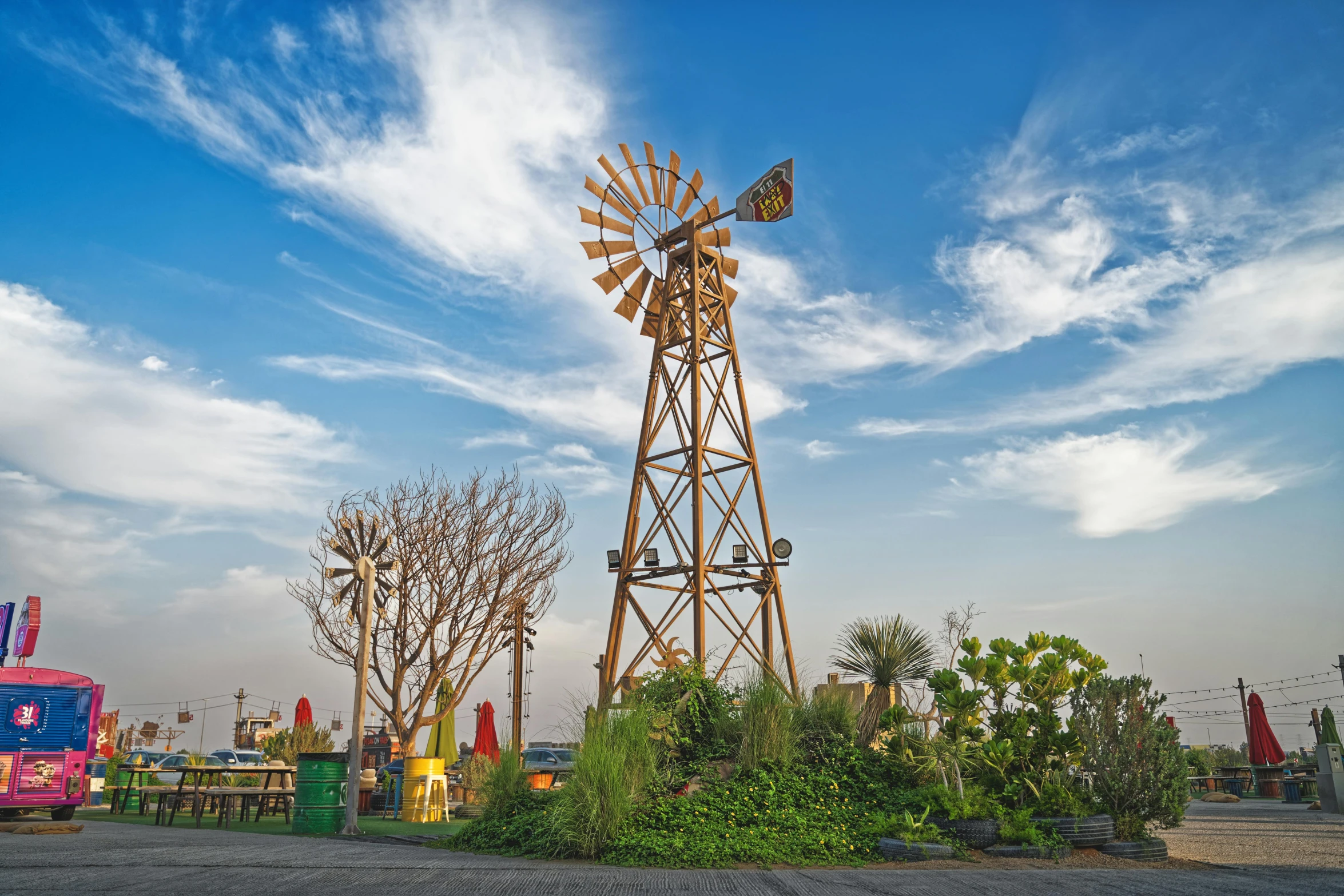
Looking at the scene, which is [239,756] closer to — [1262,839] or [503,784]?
[503,784]

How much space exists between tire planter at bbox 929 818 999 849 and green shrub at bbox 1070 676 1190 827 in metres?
1.40

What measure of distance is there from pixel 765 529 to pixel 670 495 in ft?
6.10

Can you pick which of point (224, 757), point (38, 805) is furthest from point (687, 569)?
point (224, 757)

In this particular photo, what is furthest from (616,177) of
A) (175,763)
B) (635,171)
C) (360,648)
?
(175,763)

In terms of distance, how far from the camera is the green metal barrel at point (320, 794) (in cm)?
1210

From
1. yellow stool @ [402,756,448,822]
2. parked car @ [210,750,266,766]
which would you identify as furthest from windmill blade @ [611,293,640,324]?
parked car @ [210,750,266,766]

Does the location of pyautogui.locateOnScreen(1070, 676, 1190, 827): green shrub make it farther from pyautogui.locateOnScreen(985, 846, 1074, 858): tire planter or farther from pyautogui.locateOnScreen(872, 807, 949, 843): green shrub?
pyautogui.locateOnScreen(872, 807, 949, 843): green shrub

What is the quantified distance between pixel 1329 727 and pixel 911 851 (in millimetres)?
14355

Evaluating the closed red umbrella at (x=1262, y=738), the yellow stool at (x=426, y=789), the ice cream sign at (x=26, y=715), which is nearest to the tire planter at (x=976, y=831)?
the yellow stool at (x=426, y=789)

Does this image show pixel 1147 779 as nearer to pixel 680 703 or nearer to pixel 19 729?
pixel 680 703

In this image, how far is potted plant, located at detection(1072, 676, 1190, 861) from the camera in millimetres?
8625

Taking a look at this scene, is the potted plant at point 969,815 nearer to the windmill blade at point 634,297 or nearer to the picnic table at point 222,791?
the picnic table at point 222,791

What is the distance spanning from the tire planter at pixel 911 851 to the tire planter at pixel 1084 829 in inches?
44.1

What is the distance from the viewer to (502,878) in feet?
21.9
